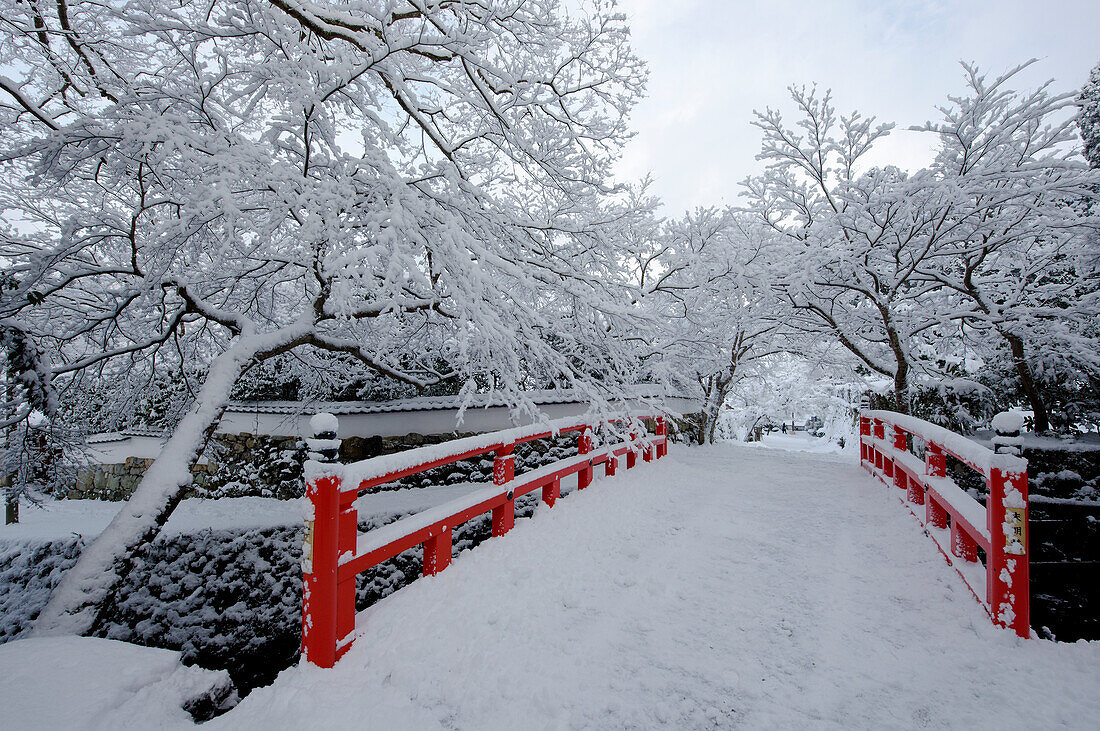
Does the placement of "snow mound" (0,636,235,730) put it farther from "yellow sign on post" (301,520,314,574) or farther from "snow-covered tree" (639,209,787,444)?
"snow-covered tree" (639,209,787,444)

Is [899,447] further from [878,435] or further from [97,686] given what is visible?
[97,686]

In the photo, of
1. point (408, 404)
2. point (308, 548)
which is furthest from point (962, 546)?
point (408, 404)

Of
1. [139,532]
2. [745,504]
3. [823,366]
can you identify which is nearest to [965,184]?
[745,504]

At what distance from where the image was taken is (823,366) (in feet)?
46.9

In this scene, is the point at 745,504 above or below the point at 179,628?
above

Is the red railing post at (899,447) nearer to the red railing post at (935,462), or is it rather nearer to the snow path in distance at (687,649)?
the snow path in distance at (687,649)

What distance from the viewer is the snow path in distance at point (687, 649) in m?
2.06

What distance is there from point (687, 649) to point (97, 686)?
2.65 metres

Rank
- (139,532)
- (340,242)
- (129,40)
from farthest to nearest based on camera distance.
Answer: (129,40), (139,532), (340,242)

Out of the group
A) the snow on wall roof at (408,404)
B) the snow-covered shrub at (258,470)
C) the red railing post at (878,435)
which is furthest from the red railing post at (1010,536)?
the snow-covered shrub at (258,470)

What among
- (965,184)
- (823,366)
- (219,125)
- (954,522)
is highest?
(965,184)

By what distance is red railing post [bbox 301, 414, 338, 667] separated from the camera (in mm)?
2314

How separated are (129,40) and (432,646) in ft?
24.9

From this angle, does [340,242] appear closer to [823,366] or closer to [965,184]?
[965,184]
